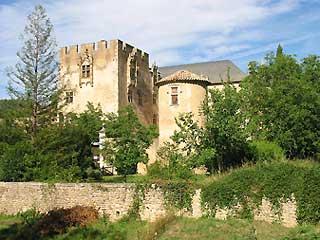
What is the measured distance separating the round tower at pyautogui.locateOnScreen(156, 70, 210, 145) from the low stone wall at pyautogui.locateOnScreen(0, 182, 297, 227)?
48.9 ft

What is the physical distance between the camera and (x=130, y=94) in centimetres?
4191

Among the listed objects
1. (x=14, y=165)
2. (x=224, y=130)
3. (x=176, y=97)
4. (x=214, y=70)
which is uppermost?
(x=214, y=70)

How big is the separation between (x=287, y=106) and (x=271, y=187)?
47.2 feet

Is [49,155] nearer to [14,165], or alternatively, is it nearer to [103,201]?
[14,165]

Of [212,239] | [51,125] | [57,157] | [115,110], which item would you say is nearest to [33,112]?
[51,125]

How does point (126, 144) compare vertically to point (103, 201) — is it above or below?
above

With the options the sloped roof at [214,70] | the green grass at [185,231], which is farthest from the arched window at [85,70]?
the green grass at [185,231]

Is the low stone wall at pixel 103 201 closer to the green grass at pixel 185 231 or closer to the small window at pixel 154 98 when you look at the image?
the green grass at pixel 185 231

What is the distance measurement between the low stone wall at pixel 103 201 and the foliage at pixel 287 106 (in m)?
12.4

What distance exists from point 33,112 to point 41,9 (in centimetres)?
653

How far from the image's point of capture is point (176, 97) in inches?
1379

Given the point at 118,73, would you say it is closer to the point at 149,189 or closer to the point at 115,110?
the point at 115,110

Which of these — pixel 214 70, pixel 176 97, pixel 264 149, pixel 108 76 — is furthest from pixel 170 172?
pixel 214 70

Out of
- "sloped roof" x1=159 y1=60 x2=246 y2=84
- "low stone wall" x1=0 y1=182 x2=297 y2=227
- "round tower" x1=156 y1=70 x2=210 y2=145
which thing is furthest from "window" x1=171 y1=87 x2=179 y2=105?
"low stone wall" x1=0 y1=182 x2=297 y2=227
